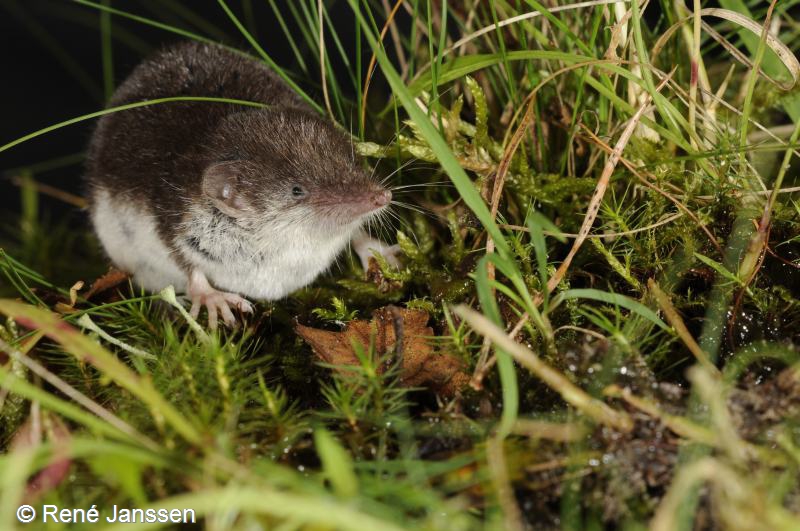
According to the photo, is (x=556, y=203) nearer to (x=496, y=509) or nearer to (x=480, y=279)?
(x=480, y=279)

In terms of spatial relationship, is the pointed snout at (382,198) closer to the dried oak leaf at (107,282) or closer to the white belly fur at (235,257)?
the white belly fur at (235,257)

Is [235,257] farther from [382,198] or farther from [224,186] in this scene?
[382,198]

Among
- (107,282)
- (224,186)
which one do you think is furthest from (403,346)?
(107,282)

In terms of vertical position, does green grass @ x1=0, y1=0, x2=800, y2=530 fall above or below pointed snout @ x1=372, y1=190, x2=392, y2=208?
below

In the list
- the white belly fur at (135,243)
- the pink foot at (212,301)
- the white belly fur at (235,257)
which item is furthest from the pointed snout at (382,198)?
the white belly fur at (135,243)

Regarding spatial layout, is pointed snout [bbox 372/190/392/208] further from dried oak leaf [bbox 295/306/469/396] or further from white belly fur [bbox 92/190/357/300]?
dried oak leaf [bbox 295/306/469/396]

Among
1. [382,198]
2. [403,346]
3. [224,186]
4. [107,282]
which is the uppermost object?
[224,186]

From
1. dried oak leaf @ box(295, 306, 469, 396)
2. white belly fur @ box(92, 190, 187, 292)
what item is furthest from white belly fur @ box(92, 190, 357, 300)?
dried oak leaf @ box(295, 306, 469, 396)
